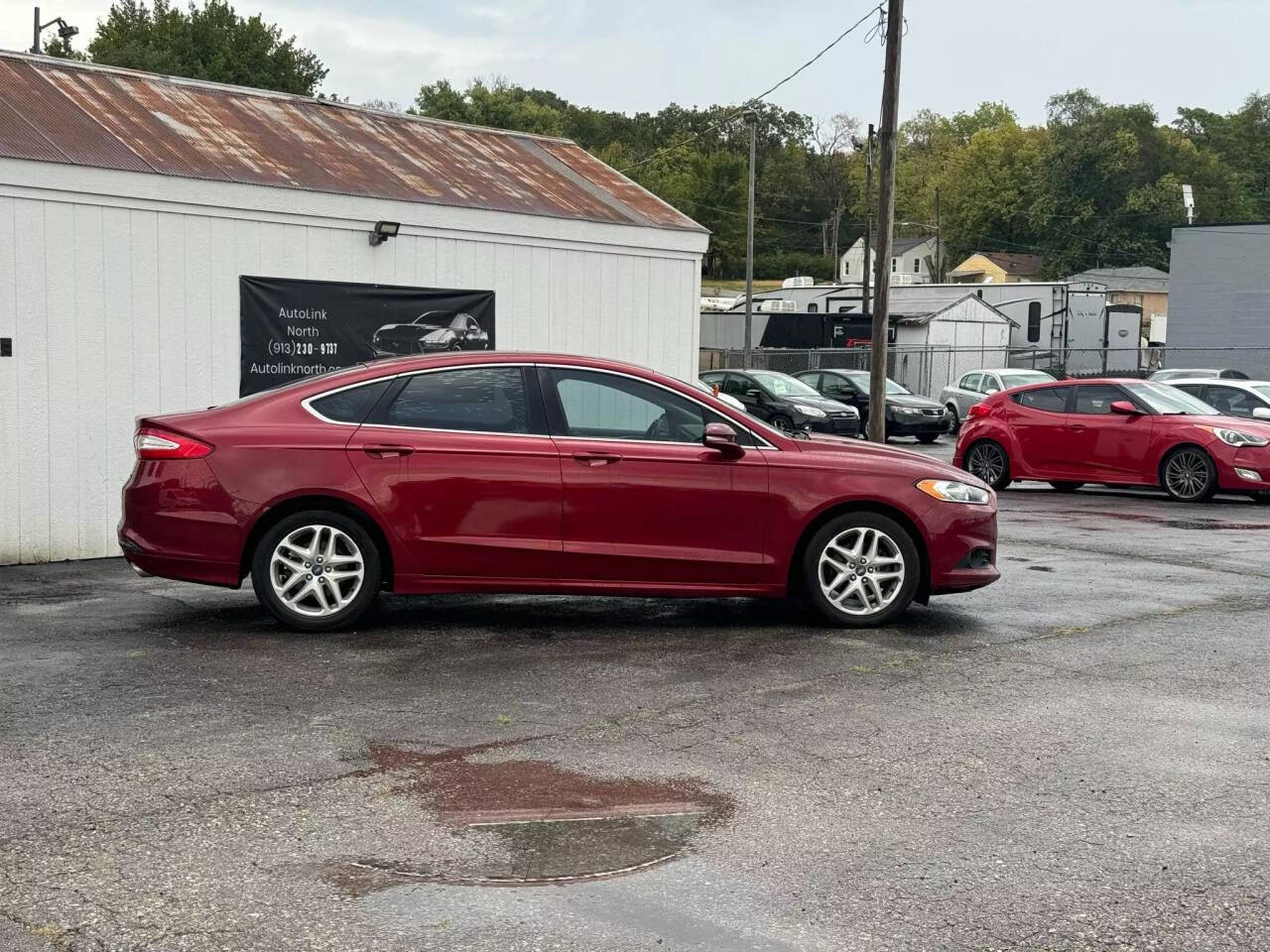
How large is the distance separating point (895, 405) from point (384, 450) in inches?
960

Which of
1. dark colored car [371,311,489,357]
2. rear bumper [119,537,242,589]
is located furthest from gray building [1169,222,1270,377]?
rear bumper [119,537,242,589]

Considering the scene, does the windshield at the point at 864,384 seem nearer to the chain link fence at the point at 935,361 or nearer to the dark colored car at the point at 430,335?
the chain link fence at the point at 935,361

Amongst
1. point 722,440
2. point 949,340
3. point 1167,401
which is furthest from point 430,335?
point 949,340

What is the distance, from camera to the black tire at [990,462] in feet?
63.5

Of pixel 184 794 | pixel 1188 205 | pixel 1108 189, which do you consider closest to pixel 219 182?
pixel 184 794

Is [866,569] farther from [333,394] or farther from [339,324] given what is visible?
[339,324]

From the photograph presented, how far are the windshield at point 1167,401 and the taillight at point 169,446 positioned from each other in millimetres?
13193

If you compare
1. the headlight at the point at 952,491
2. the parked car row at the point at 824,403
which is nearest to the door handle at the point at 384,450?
the headlight at the point at 952,491

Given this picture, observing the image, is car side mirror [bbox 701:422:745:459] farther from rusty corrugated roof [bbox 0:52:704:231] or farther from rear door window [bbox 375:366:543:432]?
rusty corrugated roof [bbox 0:52:704:231]

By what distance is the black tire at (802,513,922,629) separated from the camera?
842 centimetres

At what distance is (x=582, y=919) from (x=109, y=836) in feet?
5.39

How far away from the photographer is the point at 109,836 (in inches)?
185

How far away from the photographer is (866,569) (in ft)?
27.8

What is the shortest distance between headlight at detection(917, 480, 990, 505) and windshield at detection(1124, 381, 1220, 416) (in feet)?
33.8
